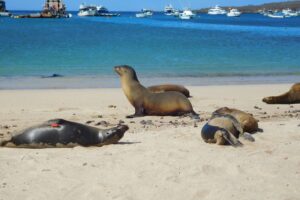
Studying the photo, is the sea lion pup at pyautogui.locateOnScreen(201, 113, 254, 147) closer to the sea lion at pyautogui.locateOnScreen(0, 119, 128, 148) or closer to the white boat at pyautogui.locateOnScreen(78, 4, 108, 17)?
the sea lion at pyautogui.locateOnScreen(0, 119, 128, 148)

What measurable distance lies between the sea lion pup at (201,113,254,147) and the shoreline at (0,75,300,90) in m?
8.13

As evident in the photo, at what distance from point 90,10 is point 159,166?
130097 millimetres

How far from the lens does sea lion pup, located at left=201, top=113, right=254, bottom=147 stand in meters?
7.30

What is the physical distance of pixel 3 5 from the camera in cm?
12000

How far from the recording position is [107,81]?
686 inches

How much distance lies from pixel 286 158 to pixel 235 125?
1.56 m

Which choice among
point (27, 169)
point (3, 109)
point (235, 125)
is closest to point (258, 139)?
point (235, 125)

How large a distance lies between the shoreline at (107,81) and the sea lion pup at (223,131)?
813 centimetres

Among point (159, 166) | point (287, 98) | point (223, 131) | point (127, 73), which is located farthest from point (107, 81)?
point (159, 166)

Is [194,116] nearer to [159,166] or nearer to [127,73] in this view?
[127,73]

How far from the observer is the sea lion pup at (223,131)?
7.30m

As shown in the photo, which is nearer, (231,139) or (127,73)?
(231,139)

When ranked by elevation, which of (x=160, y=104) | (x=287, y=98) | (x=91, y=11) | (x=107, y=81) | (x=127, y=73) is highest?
(x=127, y=73)

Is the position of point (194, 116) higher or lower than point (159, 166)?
lower
